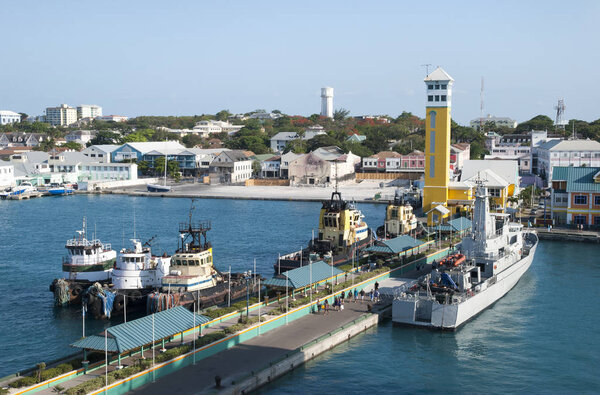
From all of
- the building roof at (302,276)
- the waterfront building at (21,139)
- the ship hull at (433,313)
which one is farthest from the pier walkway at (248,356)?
the waterfront building at (21,139)

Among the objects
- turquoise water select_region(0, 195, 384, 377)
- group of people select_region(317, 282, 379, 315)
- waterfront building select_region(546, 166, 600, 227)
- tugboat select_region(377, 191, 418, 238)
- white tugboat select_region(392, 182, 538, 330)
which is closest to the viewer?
white tugboat select_region(392, 182, 538, 330)

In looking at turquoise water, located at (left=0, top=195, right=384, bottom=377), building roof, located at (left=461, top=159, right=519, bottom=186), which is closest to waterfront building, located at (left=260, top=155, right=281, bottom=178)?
turquoise water, located at (left=0, top=195, right=384, bottom=377)

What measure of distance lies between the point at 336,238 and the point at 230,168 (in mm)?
74401

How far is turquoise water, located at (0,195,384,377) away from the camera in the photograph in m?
34.3

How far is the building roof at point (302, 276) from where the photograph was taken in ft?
115

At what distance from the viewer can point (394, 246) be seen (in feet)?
150

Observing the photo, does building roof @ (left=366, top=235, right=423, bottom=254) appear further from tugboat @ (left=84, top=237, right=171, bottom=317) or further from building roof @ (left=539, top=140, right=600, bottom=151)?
building roof @ (left=539, top=140, right=600, bottom=151)

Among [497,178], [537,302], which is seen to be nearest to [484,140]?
[497,178]

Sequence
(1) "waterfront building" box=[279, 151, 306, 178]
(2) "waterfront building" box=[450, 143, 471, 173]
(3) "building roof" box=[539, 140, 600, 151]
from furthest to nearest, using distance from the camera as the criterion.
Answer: (1) "waterfront building" box=[279, 151, 306, 178] < (2) "waterfront building" box=[450, 143, 471, 173] < (3) "building roof" box=[539, 140, 600, 151]

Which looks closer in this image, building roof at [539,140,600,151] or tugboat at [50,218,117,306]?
tugboat at [50,218,117,306]

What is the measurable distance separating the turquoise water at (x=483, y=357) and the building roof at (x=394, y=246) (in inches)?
315

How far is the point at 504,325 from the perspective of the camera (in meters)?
35.4

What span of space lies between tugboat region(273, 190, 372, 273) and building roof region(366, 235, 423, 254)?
157 centimetres

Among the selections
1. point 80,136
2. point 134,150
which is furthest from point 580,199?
point 80,136
